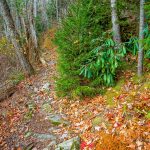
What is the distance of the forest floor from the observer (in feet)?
16.7

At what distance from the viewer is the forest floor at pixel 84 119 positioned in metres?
5.08

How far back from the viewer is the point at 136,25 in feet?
28.4

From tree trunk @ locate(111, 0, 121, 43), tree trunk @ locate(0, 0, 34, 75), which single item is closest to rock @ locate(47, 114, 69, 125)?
tree trunk @ locate(111, 0, 121, 43)

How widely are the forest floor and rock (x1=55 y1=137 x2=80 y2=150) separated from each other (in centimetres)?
13

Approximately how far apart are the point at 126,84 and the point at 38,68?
635 cm

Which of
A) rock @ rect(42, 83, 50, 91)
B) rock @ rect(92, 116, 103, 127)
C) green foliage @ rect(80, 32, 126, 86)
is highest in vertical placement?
green foliage @ rect(80, 32, 126, 86)

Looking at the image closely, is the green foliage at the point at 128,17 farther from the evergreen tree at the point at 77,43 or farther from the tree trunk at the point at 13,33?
the tree trunk at the point at 13,33

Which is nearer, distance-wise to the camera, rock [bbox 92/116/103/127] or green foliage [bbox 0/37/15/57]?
rock [bbox 92/116/103/127]

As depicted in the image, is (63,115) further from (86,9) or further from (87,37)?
(86,9)

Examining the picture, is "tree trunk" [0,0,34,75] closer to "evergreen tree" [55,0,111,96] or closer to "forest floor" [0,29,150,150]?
"forest floor" [0,29,150,150]

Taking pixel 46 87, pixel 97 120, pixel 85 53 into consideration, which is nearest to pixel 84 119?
pixel 97 120

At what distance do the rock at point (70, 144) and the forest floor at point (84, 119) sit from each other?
0.13m

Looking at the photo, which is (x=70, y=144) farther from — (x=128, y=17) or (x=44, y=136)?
(x=128, y=17)

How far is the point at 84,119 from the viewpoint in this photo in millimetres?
6547
